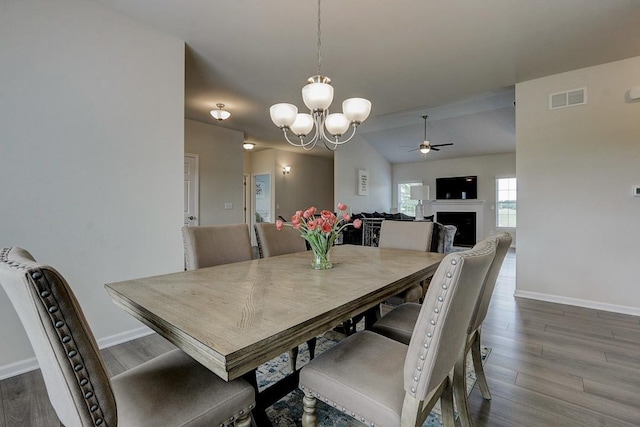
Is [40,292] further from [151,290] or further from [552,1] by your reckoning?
[552,1]

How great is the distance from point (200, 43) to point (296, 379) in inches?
122

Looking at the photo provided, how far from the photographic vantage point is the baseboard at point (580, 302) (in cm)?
317

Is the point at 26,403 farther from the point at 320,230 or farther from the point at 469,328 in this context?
the point at 469,328

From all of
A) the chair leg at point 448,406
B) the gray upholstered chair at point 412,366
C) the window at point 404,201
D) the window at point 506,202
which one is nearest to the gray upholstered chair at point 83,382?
the gray upholstered chair at point 412,366

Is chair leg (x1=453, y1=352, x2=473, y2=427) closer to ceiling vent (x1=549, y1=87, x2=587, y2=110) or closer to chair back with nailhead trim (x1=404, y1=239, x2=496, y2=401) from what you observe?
chair back with nailhead trim (x1=404, y1=239, x2=496, y2=401)

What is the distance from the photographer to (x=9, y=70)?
2.00 metres

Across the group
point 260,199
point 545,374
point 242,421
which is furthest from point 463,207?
point 242,421

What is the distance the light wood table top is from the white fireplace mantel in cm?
753

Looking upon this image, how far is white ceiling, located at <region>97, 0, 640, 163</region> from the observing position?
2.38 meters

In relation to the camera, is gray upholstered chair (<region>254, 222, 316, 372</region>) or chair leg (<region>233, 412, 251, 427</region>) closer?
chair leg (<region>233, 412, 251, 427</region>)

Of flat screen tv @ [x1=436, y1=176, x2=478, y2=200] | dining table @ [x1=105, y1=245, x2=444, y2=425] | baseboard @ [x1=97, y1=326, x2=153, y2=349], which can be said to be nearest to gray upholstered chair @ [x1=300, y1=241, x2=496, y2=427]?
dining table @ [x1=105, y1=245, x2=444, y2=425]

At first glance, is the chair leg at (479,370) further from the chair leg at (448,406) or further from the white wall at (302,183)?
the white wall at (302,183)

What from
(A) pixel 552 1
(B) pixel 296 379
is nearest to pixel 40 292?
(B) pixel 296 379

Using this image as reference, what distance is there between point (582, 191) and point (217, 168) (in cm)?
554
